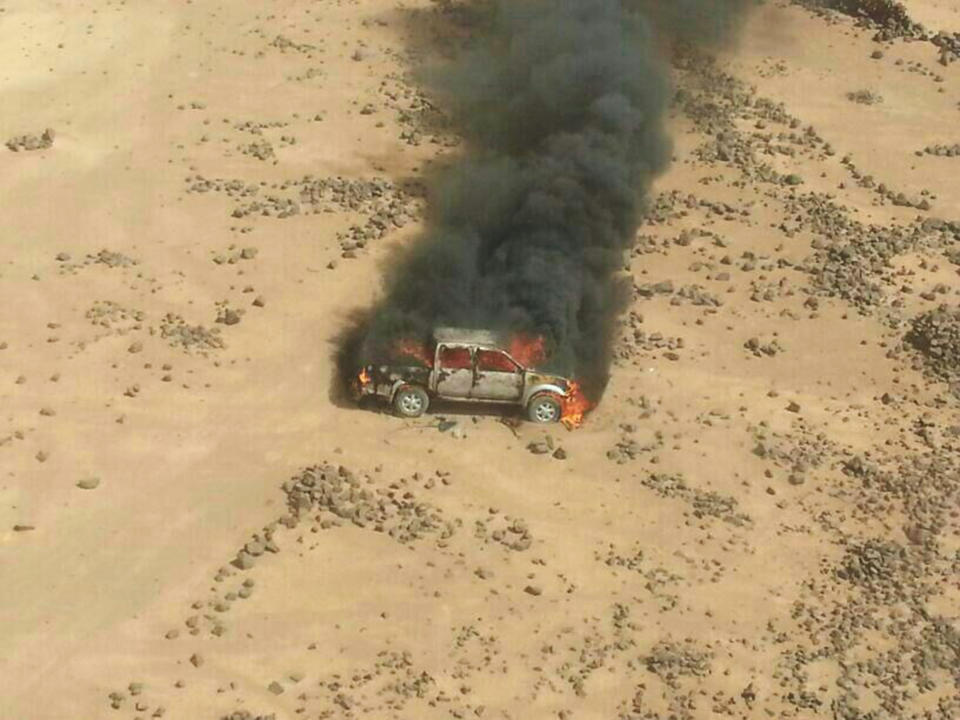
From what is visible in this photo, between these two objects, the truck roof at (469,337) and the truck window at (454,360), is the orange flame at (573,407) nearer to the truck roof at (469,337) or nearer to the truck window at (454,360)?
the truck roof at (469,337)

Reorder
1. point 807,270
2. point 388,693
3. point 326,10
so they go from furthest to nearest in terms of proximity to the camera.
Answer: point 326,10 → point 807,270 → point 388,693

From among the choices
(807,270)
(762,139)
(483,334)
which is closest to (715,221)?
(807,270)

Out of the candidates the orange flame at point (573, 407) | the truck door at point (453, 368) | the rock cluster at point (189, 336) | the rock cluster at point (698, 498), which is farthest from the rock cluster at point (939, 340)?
the rock cluster at point (189, 336)

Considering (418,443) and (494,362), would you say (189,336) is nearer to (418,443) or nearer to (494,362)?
(418,443)

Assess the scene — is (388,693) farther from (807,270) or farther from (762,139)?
(762,139)

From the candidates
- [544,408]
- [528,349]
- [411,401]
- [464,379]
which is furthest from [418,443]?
[528,349]
